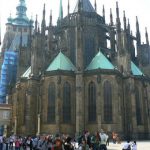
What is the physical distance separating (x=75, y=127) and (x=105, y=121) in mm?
3834

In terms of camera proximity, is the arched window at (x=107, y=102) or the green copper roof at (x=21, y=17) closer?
the arched window at (x=107, y=102)

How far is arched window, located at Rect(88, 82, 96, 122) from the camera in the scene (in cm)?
3603

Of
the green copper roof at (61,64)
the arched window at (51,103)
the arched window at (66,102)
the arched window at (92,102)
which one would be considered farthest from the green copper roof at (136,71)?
the arched window at (51,103)

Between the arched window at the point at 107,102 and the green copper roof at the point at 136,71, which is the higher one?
the green copper roof at the point at 136,71

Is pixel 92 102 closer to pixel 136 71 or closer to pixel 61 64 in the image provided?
pixel 61 64

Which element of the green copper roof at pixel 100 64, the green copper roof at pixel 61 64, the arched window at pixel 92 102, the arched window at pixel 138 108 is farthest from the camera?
the arched window at pixel 138 108

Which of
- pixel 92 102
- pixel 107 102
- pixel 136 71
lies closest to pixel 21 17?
pixel 136 71

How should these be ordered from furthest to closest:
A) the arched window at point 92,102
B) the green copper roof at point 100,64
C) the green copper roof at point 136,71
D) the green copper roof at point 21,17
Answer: the green copper roof at point 21,17 → the green copper roof at point 136,71 → the green copper roof at point 100,64 → the arched window at point 92,102

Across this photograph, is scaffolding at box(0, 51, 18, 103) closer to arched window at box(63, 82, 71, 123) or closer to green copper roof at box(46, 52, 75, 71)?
green copper roof at box(46, 52, 75, 71)

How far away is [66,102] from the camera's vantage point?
36.7m

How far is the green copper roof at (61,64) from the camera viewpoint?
125ft

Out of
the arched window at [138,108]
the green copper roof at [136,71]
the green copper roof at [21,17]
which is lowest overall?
the arched window at [138,108]

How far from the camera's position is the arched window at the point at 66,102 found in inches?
1431

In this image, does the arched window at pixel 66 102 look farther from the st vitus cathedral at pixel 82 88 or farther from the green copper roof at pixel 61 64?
the green copper roof at pixel 61 64
